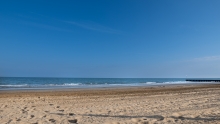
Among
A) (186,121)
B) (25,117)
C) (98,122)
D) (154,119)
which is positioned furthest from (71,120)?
(186,121)

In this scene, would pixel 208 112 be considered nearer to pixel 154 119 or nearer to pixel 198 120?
pixel 198 120

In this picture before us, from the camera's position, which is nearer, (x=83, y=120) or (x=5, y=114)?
(x=83, y=120)

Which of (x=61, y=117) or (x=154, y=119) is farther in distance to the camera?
(x=61, y=117)

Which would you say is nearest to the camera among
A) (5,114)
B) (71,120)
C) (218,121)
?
(218,121)

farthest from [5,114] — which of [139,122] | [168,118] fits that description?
[168,118]

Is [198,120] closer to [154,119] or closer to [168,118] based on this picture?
[168,118]

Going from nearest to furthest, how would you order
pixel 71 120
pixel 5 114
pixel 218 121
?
pixel 218 121 → pixel 71 120 → pixel 5 114

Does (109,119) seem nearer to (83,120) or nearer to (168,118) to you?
(83,120)

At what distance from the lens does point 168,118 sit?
6.44 m

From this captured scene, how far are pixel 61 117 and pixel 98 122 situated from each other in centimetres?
→ 142

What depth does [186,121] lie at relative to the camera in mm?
6051

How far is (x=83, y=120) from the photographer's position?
6.41 meters

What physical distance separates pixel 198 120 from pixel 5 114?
6.47m

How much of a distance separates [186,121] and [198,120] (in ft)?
1.33
